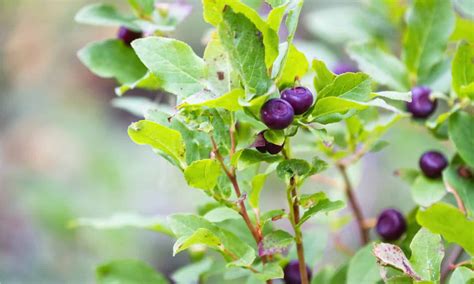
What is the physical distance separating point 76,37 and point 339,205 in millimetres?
3079

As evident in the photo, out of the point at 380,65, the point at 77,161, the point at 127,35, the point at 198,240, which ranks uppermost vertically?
the point at 77,161

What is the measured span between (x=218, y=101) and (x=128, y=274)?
1.36ft

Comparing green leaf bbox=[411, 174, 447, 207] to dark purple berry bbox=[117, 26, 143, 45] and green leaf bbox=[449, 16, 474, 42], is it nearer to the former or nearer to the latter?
green leaf bbox=[449, 16, 474, 42]

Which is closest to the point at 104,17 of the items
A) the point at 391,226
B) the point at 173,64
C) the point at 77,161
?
the point at 173,64

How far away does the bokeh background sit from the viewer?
2.25 meters

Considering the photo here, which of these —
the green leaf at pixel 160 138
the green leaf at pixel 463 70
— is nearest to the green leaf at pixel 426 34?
the green leaf at pixel 463 70

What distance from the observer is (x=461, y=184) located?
856mm

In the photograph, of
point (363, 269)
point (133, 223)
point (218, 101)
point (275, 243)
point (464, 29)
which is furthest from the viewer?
point (464, 29)

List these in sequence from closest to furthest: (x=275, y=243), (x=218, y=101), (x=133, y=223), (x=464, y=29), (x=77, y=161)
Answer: (x=218, y=101) → (x=275, y=243) → (x=133, y=223) → (x=464, y=29) → (x=77, y=161)

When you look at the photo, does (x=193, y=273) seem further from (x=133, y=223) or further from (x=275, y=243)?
(x=275, y=243)

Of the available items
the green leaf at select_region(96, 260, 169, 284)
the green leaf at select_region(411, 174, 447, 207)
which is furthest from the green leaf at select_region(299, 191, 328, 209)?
the green leaf at select_region(96, 260, 169, 284)

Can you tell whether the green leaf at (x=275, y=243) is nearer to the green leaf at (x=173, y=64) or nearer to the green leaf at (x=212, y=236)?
the green leaf at (x=212, y=236)

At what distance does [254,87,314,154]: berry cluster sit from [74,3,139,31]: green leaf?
0.31 metres

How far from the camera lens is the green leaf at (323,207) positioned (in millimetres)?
→ 695
